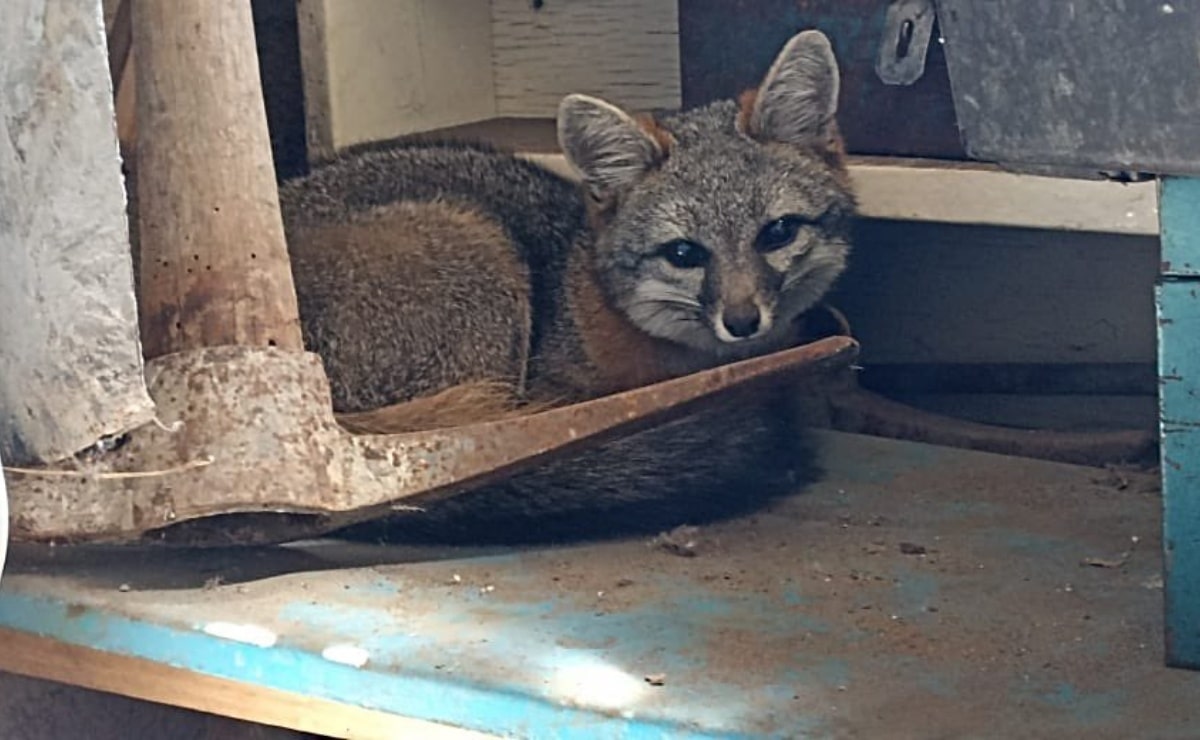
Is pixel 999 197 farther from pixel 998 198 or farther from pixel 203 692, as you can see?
pixel 203 692

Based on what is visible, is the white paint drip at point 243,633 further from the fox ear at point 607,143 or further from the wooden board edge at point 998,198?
the wooden board edge at point 998,198

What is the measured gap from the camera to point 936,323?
2.29 metres

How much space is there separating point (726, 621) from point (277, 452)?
1.24ft

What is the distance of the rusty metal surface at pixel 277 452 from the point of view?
1253 millimetres

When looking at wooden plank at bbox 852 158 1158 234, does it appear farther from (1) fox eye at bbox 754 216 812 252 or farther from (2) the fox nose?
(2) the fox nose

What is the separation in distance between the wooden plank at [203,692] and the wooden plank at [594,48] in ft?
4.53

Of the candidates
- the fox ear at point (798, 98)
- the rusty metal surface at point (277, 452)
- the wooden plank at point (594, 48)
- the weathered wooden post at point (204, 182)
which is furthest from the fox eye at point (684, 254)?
the wooden plank at point (594, 48)

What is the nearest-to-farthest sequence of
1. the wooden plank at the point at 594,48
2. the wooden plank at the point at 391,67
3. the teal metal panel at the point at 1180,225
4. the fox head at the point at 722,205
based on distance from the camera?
1. the teal metal panel at the point at 1180,225
2. the fox head at the point at 722,205
3. the wooden plank at the point at 391,67
4. the wooden plank at the point at 594,48

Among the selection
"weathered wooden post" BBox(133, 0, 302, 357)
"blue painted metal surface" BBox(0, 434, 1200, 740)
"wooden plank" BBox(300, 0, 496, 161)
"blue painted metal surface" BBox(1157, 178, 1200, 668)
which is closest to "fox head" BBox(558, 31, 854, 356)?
"blue painted metal surface" BBox(0, 434, 1200, 740)

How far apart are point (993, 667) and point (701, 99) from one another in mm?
1098

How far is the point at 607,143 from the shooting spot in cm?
188

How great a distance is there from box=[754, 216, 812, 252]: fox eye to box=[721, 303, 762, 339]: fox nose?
0.31ft

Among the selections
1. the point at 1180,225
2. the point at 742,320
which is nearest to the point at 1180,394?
the point at 1180,225

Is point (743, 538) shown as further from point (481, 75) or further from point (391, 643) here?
point (481, 75)
